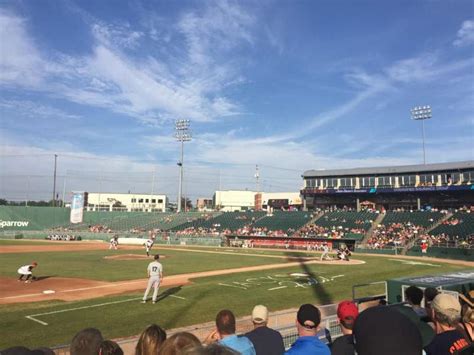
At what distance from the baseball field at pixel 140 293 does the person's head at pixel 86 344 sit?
8539mm

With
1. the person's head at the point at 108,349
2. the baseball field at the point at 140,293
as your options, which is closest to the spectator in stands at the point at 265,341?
the person's head at the point at 108,349

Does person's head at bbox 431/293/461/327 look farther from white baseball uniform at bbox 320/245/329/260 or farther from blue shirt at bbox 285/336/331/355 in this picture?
white baseball uniform at bbox 320/245/329/260

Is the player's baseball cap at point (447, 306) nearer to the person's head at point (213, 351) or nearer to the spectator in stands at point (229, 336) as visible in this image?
the spectator in stands at point (229, 336)

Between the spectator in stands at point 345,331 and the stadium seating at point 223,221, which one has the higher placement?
the stadium seating at point 223,221

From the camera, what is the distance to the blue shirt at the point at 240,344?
4242 mm

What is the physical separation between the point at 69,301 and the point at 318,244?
39425 mm

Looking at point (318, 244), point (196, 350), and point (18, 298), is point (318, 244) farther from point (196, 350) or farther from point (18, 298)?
point (196, 350)

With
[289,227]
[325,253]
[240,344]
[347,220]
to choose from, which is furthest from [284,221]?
[240,344]

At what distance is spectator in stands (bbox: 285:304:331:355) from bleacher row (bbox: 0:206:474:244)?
44.9 meters

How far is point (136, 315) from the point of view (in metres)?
14.3

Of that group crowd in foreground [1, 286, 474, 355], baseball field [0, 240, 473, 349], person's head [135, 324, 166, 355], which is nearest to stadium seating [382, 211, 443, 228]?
baseball field [0, 240, 473, 349]

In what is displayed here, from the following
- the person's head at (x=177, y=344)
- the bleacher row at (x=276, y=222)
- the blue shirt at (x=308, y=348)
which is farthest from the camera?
the bleacher row at (x=276, y=222)

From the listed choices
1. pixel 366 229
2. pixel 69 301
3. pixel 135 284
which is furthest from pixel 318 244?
pixel 69 301

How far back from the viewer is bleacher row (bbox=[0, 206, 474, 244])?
4878cm
